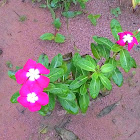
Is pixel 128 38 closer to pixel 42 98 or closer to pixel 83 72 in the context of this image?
pixel 83 72

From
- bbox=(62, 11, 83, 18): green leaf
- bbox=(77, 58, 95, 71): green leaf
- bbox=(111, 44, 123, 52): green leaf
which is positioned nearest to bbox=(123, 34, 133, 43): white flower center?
bbox=(111, 44, 123, 52): green leaf

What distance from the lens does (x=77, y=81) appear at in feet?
6.03

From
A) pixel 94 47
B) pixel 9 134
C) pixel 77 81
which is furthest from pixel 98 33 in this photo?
pixel 9 134

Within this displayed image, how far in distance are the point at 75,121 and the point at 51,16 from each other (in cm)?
130

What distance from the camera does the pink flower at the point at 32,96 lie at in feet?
4.59

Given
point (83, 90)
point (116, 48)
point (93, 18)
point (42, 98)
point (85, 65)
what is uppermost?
point (93, 18)

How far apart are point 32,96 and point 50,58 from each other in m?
1.32

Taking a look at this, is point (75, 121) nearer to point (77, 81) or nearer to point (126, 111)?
point (126, 111)

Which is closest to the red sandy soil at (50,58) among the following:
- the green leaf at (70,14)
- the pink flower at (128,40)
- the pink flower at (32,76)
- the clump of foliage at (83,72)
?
the green leaf at (70,14)

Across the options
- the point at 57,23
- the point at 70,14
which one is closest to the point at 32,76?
the point at 57,23

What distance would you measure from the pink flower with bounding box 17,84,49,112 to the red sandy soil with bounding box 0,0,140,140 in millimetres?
1001

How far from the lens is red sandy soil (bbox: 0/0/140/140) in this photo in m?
2.40

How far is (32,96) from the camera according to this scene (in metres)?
1.41

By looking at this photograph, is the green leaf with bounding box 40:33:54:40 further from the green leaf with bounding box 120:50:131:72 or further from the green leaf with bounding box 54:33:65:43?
the green leaf with bounding box 120:50:131:72
